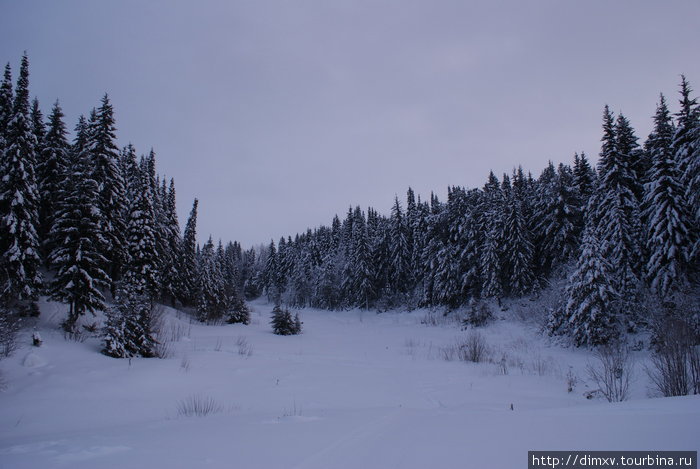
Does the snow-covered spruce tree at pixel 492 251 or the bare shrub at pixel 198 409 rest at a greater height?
the snow-covered spruce tree at pixel 492 251

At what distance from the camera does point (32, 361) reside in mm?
10586

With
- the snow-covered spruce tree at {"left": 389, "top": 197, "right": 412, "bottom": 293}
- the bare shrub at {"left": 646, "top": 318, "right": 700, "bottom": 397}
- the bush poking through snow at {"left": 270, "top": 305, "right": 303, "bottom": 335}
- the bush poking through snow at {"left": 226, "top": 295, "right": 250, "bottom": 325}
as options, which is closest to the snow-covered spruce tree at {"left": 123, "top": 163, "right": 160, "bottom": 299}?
the bush poking through snow at {"left": 226, "top": 295, "right": 250, "bottom": 325}

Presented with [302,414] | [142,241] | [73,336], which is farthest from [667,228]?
[142,241]

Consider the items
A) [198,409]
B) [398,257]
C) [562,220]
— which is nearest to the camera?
[198,409]

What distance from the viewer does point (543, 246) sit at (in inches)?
1522

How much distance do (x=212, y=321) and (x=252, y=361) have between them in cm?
2637

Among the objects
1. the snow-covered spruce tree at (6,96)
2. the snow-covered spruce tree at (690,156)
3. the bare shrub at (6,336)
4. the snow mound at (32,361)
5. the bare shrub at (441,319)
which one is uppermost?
the snow-covered spruce tree at (6,96)

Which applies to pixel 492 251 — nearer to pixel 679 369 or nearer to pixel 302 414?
pixel 679 369

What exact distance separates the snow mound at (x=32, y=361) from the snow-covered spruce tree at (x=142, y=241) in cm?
1986

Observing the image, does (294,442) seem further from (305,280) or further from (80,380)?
(305,280)

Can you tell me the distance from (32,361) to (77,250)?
1224cm

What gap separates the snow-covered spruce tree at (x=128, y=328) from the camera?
1336 cm

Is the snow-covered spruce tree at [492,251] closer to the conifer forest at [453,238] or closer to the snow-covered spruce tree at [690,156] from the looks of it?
the conifer forest at [453,238]

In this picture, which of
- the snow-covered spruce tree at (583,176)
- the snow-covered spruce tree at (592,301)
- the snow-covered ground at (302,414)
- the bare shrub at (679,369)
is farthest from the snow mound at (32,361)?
the snow-covered spruce tree at (583,176)
